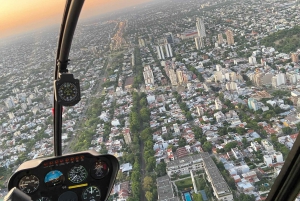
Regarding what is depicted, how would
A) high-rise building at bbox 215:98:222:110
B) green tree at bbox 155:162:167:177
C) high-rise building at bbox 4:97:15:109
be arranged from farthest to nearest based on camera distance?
high-rise building at bbox 215:98:222:110
high-rise building at bbox 4:97:15:109
green tree at bbox 155:162:167:177

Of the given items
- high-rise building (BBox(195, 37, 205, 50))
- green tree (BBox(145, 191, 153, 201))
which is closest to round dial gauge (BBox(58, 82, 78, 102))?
green tree (BBox(145, 191, 153, 201))

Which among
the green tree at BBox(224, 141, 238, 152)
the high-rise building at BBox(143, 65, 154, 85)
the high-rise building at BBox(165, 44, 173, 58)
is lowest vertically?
the green tree at BBox(224, 141, 238, 152)

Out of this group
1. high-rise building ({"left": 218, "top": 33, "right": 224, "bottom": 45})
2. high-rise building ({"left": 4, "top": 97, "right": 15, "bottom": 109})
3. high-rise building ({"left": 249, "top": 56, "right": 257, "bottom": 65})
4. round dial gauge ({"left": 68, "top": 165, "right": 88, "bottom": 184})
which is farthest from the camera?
high-rise building ({"left": 218, "top": 33, "right": 224, "bottom": 45})

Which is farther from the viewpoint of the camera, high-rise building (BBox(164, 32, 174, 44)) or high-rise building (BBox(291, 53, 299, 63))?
high-rise building (BBox(164, 32, 174, 44))

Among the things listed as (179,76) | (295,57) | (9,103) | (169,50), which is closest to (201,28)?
(169,50)

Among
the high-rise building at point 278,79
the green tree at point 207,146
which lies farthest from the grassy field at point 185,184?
the high-rise building at point 278,79

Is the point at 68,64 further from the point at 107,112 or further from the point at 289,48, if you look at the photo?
the point at 289,48

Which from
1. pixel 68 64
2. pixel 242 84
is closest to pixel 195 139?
pixel 242 84

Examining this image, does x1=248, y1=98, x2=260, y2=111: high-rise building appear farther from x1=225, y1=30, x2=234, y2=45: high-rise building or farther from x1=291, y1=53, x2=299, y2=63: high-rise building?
x1=225, y1=30, x2=234, y2=45: high-rise building
